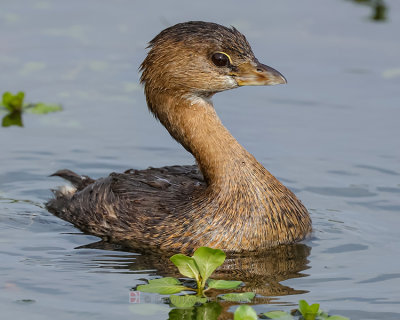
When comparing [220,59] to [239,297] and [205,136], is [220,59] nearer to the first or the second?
[205,136]

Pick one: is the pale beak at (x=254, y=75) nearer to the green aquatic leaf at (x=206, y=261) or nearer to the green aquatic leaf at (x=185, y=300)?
the green aquatic leaf at (x=206, y=261)

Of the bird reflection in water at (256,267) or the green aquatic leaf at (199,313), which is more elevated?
the bird reflection in water at (256,267)

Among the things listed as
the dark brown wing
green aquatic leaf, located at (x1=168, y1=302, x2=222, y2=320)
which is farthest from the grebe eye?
green aquatic leaf, located at (x1=168, y1=302, x2=222, y2=320)

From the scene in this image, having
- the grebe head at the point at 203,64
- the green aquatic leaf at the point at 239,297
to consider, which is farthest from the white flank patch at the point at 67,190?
the green aquatic leaf at the point at 239,297

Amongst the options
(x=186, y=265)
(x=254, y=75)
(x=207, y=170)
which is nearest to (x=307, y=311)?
(x=186, y=265)

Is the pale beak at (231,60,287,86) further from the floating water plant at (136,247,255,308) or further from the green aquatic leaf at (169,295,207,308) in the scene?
the green aquatic leaf at (169,295,207,308)

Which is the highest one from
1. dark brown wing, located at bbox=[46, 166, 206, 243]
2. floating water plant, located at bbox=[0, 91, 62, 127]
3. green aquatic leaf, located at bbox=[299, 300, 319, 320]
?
floating water plant, located at bbox=[0, 91, 62, 127]

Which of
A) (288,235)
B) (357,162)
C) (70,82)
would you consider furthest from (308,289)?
(70,82)

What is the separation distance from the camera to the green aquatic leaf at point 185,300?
9582mm

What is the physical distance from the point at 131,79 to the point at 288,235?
586 cm

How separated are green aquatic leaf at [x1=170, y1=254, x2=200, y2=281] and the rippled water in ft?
1.23

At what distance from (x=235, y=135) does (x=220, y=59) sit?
10.8ft

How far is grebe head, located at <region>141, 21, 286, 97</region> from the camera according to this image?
11.3 metres

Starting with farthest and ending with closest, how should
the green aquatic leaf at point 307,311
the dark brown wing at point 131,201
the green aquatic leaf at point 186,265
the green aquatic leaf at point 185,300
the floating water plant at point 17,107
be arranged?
the floating water plant at point 17,107 → the dark brown wing at point 131,201 → the green aquatic leaf at point 186,265 → the green aquatic leaf at point 185,300 → the green aquatic leaf at point 307,311
